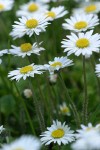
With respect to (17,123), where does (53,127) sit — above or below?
below

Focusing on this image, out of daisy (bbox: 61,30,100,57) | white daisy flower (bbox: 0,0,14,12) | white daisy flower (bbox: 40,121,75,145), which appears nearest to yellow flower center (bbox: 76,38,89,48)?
daisy (bbox: 61,30,100,57)

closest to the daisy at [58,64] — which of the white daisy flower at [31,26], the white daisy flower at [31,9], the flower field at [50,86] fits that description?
the flower field at [50,86]

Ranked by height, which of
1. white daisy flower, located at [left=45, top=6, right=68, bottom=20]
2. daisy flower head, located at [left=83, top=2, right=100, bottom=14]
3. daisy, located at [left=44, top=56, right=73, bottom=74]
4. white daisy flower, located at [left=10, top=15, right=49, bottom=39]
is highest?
daisy flower head, located at [left=83, top=2, right=100, bottom=14]

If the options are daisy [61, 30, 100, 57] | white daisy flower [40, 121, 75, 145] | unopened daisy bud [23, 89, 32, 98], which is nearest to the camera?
white daisy flower [40, 121, 75, 145]

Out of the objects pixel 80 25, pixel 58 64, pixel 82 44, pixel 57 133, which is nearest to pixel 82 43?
pixel 82 44

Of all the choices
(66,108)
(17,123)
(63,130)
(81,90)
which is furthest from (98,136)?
(81,90)

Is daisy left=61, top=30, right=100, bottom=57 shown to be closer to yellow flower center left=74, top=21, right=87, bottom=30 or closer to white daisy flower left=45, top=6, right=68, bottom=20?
yellow flower center left=74, top=21, right=87, bottom=30

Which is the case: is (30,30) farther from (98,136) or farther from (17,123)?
(98,136)
